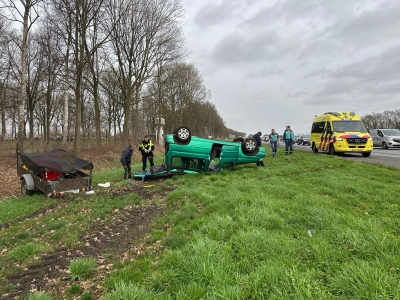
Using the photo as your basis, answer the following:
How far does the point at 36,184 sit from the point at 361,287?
350 inches

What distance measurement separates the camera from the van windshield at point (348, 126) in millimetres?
13718

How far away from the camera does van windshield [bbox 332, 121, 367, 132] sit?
45.0ft

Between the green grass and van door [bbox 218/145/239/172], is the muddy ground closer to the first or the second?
the green grass

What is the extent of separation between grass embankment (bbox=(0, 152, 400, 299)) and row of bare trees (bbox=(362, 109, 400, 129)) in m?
64.2

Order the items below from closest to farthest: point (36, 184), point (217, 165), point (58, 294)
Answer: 1. point (58, 294)
2. point (36, 184)
3. point (217, 165)

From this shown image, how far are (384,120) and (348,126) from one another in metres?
58.3

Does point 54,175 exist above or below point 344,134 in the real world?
below

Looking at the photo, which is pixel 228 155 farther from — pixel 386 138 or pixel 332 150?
pixel 386 138

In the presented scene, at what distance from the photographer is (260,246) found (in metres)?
2.99

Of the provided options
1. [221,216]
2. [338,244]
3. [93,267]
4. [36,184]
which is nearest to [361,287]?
[338,244]

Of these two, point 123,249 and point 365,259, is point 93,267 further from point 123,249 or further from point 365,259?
point 365,259

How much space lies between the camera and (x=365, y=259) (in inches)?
100

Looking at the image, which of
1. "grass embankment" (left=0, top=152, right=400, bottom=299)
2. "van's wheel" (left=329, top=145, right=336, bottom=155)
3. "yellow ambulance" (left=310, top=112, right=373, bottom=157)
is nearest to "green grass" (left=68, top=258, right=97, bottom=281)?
"grass embankment" (left=0, top=152, right=400, bottom=299)

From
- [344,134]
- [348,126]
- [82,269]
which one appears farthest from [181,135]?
[348,126]
